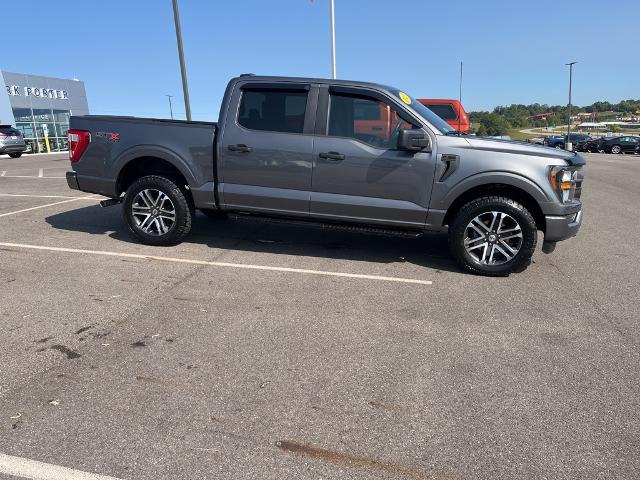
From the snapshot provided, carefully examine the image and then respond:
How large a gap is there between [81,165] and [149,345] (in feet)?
11.8

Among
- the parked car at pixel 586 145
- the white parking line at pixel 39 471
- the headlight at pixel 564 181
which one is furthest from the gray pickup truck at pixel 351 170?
the parked car at pixel 586 145

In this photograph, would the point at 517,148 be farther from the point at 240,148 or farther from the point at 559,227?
the point at 240,148

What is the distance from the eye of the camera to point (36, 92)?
41500mm

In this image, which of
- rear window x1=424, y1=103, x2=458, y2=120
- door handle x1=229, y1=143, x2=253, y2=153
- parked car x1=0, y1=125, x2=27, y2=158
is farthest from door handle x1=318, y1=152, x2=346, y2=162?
parked car x1=0, y1=125, x2=27, y2=158

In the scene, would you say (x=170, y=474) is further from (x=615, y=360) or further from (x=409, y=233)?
(x=409, y=233)

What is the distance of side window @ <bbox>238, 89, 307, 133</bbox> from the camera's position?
531 cm

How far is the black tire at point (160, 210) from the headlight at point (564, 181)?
4.08 m

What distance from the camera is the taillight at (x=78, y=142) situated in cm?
591

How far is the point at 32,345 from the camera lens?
3338 mm

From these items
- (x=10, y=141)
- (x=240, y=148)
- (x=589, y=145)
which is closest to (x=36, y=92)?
(x=10, y=141)

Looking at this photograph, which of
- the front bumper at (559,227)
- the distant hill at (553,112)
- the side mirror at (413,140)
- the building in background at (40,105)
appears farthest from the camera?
the distant hill at (553,112)

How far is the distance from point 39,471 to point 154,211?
4.01 m

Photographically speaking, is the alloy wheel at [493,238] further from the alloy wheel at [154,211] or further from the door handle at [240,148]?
the alloy wheel at [154,211]

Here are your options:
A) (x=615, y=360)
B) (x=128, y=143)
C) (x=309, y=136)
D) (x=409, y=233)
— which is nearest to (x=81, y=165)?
(x=128, y=143)
